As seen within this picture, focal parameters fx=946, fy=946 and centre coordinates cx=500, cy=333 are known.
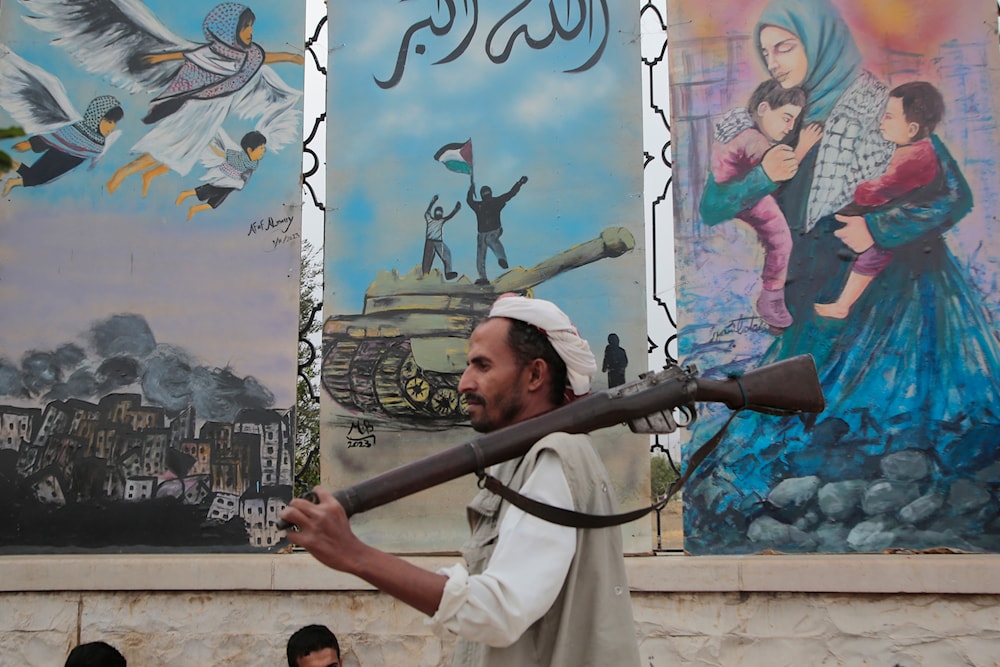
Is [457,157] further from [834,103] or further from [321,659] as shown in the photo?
[321,659]

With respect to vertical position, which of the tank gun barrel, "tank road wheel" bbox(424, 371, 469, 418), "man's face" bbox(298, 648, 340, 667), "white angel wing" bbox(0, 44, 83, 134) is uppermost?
"white angel wing" bbox(0, 44, 83, 134)

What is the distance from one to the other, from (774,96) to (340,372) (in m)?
2.50

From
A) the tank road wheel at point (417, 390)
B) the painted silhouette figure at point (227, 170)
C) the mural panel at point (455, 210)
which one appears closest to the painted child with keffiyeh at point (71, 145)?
the painted silhouette figure at point (227, 170)

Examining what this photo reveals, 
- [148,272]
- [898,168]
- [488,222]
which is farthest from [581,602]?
[148,272]

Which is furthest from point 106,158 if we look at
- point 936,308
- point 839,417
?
point 936,308

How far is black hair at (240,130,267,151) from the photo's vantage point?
15.8 feet

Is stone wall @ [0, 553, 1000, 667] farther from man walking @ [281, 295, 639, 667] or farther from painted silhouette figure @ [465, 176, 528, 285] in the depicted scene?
man walking @ [281, 295, 639, 667]

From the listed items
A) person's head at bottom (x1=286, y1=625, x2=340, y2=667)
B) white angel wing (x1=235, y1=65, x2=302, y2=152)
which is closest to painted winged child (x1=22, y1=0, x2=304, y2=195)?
white angel wing (x1=235, y1=65, x2=302, y2=152)

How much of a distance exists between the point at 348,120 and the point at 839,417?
2778mm

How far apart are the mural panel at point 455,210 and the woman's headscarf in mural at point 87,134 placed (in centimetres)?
118

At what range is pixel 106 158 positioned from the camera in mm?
4832

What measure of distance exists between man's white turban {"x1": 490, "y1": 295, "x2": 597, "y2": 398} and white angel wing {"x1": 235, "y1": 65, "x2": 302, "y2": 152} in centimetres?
296

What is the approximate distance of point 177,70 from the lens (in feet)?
16.1

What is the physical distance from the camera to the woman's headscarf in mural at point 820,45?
4560 mm
